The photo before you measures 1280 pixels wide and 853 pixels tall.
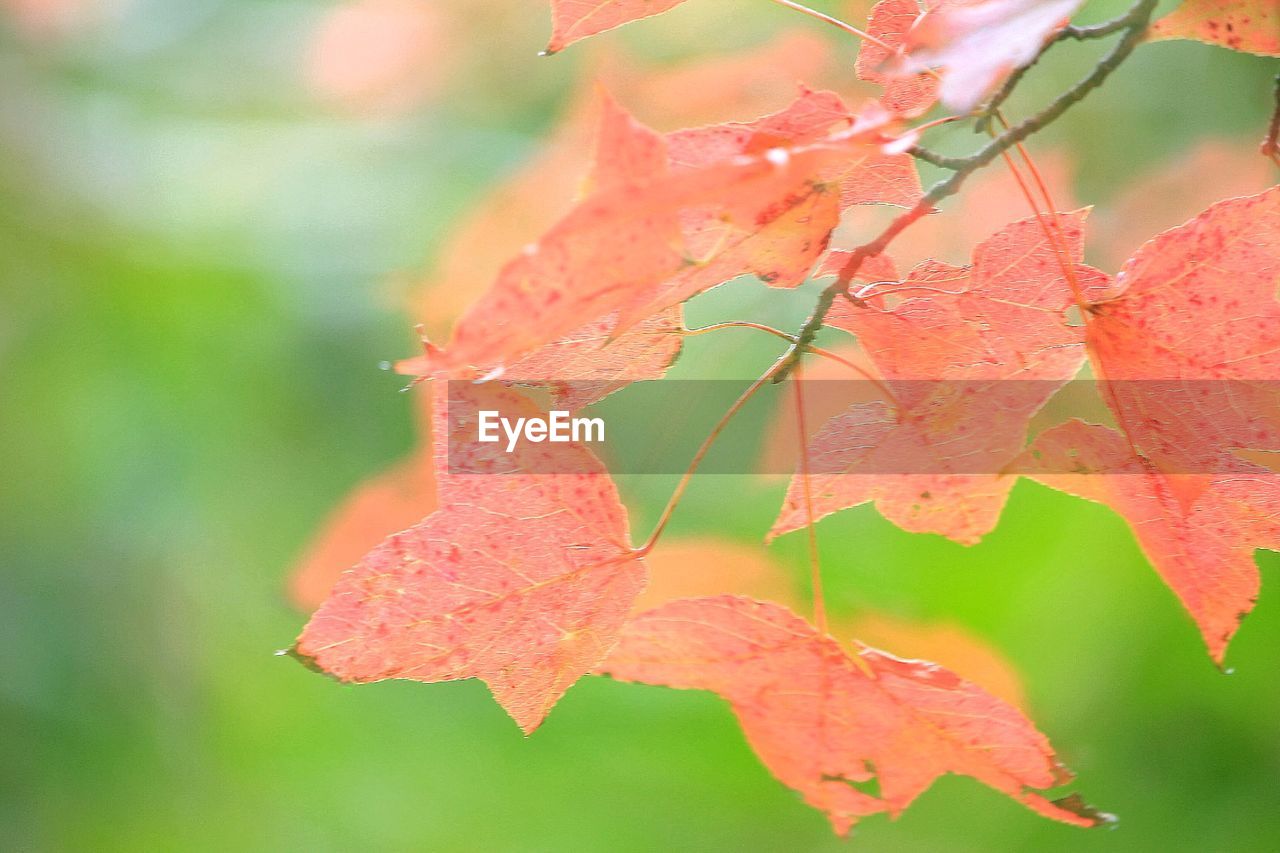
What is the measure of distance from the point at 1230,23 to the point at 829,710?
18 cm

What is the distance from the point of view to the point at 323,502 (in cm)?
79

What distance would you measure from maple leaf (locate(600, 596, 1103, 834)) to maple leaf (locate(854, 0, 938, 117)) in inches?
4.6

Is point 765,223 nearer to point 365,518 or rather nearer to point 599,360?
point 599,360

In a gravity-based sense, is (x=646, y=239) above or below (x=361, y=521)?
above

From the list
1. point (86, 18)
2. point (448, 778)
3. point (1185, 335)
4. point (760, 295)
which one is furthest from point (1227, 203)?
point (86, 18)

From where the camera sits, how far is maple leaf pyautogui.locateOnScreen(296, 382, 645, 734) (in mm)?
207

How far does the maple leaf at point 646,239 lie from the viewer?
0.13m

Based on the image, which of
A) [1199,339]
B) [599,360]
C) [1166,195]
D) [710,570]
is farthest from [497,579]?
[1166,195]

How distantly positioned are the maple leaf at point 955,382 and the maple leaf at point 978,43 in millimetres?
62

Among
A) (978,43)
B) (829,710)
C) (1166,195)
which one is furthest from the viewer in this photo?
(1166,195)

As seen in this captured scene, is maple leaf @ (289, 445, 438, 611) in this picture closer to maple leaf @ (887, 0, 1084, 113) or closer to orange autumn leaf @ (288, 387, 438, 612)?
orange autumn leaf @ (288, 387, 438, 612)

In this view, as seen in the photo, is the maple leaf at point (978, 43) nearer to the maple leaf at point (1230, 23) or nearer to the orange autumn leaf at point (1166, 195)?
the maple leaf at point (1230, 23)

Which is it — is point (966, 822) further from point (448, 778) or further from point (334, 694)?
point (334, 694)

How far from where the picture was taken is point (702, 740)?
75 centimetres
